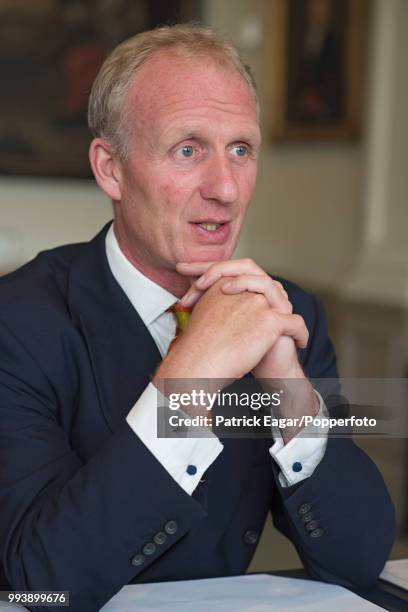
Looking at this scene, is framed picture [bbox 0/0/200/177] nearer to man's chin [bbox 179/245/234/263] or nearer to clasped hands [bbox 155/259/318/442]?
man's chin [bbox 179/245/234/263]

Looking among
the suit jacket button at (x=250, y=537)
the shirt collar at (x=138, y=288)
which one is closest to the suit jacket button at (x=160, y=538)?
the suit jacket button at (x=250, y=537)

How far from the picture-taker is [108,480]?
1.42 m

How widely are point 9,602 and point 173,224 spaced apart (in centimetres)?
77

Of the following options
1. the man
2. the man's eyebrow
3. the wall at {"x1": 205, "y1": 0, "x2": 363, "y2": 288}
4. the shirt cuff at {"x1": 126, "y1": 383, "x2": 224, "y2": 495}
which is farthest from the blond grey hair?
the wall at {"x1": 205, "y1": 0, "x2": 363, "y2": 288}

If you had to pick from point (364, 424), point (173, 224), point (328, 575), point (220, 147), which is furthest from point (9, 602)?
point (220, 147)

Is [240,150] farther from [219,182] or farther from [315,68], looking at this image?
[315,68]

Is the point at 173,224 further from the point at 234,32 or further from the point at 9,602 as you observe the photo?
the point at 234,32

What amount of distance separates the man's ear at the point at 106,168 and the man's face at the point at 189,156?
0.23 ft

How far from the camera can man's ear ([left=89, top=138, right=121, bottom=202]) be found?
192 centimetres

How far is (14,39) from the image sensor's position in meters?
9.86

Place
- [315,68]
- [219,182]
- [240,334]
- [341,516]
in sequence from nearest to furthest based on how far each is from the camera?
[240,334] < [341,516] < [219,182] < [315,68]

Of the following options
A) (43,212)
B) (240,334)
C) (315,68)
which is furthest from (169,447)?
(315,68)

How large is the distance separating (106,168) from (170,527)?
83cm

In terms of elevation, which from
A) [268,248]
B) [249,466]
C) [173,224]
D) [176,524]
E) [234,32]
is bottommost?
[268,248]
